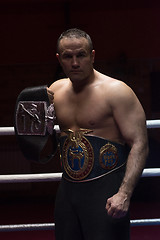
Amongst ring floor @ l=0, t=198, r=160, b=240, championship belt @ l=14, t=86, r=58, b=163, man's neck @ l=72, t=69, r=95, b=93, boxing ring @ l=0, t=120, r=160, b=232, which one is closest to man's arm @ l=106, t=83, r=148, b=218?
man's neck @ l=72, t=69, r=95, b=93

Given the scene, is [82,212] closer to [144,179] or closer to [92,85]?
[92,85]

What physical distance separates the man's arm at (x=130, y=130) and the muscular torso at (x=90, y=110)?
4 centimetres

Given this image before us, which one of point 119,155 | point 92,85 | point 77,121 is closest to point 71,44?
point 92,85

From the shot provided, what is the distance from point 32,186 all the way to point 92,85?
435 cm

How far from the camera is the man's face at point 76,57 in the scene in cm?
179

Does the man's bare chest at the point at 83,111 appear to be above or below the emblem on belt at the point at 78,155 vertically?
above

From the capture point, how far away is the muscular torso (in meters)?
1.82

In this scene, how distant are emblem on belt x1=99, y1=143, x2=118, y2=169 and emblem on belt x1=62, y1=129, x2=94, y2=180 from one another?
1.5 inches

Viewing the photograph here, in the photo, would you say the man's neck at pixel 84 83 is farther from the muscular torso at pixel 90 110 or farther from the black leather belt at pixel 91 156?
the black leather belt at pixel 91 156

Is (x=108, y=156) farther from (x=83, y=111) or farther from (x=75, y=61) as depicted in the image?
(x=75, y=61)

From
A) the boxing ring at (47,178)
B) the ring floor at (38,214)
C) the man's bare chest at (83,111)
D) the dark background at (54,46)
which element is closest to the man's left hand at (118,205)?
the man's bare chest at (83,111)

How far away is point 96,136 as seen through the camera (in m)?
1.84

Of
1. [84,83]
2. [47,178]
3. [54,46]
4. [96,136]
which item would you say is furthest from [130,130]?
[54,46]

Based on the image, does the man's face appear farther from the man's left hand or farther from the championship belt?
the man's left hand
